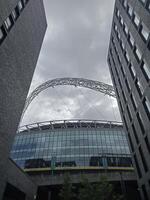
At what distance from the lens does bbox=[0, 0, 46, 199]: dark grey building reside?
57.1 ft

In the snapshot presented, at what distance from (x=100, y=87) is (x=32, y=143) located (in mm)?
32204

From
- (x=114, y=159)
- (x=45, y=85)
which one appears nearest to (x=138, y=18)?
(x=114, y=159)

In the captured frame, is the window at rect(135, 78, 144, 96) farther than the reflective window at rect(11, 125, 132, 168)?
No

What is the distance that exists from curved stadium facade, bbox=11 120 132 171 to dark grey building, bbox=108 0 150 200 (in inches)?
1058

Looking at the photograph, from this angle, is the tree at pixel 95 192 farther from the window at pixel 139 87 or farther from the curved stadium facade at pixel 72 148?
the curved stadium facade at pixel 72 148

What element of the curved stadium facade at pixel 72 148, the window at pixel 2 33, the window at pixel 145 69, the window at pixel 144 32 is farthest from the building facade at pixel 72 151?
the window at pixel 2 33

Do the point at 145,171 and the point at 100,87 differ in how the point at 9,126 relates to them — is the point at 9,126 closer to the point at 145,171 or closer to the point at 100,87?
the point at 145,171

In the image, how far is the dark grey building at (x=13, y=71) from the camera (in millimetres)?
17391

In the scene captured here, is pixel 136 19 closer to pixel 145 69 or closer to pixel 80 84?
pixel 145 69

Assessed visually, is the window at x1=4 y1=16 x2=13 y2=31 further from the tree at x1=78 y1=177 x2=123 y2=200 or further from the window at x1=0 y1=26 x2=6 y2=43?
the tree at x1=78 y1=177 x2=123 y2=200

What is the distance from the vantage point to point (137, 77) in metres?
26.7

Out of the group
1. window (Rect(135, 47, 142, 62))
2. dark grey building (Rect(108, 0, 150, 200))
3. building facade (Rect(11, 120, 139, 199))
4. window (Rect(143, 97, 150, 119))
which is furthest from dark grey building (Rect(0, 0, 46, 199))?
building facade (Rect(11, 120, 139, 199))

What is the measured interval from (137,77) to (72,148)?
40515 millimetres

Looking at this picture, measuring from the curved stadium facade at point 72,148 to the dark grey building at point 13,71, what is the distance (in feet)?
102
